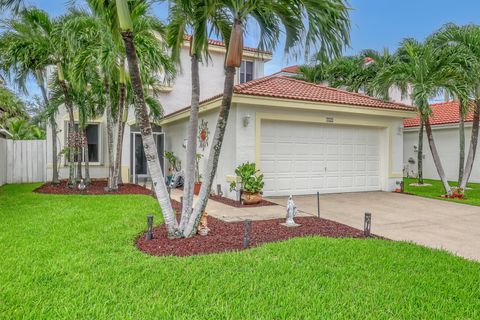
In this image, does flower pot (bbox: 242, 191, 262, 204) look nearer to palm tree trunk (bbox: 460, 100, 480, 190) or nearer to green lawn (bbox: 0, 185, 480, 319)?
green lawn (bbox: 0, 185, 480, 319)

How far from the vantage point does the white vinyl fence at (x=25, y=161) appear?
15841 millimetres

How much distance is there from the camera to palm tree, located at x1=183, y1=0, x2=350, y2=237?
215 inches

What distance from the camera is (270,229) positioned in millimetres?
7082

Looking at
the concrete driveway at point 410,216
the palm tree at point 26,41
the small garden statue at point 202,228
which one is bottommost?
the concrete driveway at point 410,216


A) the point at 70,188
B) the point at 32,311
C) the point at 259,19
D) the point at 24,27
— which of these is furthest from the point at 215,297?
the point at 24,27

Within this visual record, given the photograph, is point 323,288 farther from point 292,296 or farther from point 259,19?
point 259,19

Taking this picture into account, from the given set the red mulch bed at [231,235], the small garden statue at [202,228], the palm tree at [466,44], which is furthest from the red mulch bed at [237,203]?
the palm tree at [466,44]

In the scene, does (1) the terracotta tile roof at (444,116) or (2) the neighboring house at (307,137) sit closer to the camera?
(2) the neighboring house at (307,137)

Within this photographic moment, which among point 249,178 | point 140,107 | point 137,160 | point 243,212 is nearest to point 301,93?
point 249,178

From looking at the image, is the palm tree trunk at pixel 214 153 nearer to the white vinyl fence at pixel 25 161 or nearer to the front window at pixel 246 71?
the white vinyl fence at pixel 25 161

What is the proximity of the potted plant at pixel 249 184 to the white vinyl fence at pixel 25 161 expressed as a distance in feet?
34.5

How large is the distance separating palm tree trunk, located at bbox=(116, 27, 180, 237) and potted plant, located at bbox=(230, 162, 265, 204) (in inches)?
172

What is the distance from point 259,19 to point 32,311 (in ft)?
17.6

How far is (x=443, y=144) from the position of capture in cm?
1931
